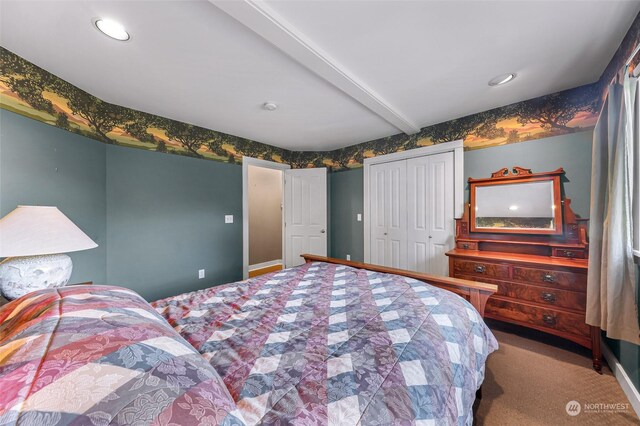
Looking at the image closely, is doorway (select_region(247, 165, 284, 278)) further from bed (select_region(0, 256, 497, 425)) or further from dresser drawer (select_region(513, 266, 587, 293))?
dresser drawer (select_region(513, 266, 587, 293))

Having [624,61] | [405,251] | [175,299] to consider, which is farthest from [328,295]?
[624,61]

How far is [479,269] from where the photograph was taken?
7.68ft

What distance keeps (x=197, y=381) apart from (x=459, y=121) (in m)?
3.41

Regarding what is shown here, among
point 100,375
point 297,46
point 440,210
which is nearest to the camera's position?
point 100,375

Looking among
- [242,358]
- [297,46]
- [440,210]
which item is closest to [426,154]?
[440,210]

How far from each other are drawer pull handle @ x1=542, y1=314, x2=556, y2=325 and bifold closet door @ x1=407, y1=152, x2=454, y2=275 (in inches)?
40.0

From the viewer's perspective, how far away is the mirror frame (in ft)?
7.43

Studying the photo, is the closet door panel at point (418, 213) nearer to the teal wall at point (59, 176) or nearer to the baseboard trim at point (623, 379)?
the baseboard trim at point (623, 379)

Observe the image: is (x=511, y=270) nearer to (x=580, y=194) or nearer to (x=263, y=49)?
(x=580, y=194)

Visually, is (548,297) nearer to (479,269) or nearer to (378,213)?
(479,269)

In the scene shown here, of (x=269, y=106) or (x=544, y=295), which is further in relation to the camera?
(x=269, y=106)

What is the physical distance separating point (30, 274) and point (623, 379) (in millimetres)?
3718

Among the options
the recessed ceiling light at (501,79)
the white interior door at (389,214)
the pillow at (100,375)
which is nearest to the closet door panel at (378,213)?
the white interior door at (389,214)

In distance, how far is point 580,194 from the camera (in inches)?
86.5
